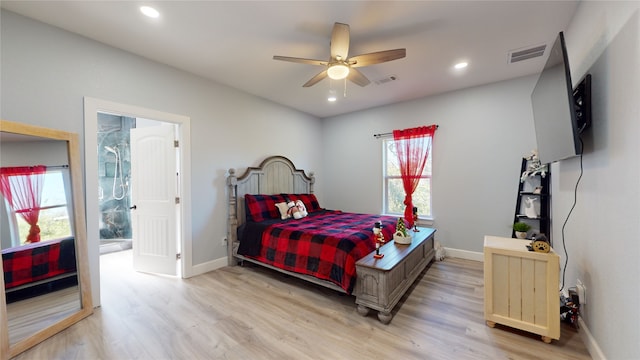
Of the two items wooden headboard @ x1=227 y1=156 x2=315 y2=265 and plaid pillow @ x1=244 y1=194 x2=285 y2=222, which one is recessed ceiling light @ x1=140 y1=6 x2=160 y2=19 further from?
plaid pillow @ x1=244 y1=194 x2=285 y2=222

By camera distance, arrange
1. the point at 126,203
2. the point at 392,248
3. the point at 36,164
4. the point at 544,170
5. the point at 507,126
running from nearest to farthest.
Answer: the point at 36,164
the point at 392,248
the point at 544,170
the point at 507,126
the point at 126,203

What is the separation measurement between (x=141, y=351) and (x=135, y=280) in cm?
158

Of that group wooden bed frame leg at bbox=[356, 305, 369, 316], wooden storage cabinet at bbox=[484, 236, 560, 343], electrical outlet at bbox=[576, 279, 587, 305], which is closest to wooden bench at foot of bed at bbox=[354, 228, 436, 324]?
wooden bed frame leg at bbox=[356, 305, 369, 316]

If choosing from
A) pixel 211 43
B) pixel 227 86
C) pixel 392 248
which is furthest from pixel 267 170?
pixel 392 248

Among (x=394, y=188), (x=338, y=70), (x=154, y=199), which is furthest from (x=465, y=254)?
(x=154, y=199)

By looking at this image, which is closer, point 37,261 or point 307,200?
point 37,261

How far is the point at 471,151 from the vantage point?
3648 millimetres

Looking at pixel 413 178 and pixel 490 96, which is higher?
pixel 490 96

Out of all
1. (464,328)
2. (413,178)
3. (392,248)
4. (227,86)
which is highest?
(227,86)

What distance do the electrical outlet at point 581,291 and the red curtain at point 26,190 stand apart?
→ 14.0 ft

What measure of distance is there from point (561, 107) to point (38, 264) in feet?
13.5

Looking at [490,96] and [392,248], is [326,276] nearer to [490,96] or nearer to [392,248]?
[392,248]

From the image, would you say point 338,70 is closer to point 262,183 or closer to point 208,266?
point 262,183

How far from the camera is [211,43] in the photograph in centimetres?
244
